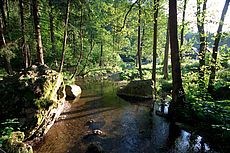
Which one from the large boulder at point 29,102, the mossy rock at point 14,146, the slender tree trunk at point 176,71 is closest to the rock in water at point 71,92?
the large boulder at point 29,102

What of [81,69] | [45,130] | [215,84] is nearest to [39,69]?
[45,130]

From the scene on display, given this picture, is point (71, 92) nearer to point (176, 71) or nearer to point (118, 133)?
point (118, 133)

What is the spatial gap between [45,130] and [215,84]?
9.95 metres

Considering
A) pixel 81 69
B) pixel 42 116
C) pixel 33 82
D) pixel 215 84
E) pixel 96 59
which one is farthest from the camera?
pixel 96 59

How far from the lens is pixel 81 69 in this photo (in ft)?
80.7

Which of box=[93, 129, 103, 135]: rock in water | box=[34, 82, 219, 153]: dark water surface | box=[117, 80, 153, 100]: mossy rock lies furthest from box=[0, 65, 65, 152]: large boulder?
box=[117, 80, 153, 100]: mossy rock

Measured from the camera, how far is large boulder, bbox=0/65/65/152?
7770 mm

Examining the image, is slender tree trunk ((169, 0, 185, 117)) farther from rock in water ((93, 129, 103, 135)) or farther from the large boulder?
the large boulder

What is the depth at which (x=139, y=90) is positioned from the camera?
1589 cm

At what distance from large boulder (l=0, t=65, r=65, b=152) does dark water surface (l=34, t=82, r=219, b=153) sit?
0.61m

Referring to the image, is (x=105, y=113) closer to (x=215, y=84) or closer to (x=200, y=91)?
(x=200, y=91)

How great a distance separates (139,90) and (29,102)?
363 inches

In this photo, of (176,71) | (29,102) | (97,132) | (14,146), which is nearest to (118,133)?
(97,132)

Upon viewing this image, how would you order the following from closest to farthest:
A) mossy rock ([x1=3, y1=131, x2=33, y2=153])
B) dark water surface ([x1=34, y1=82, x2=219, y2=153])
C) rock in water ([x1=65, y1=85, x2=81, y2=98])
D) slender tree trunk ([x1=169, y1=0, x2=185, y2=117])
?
mossy rock ([x1=3, y1=131, x2=33, y2=153])
dark water surface ([x1=34, y1=82, x2=219, y2=153])
slender tree trunk ([x1=169, y1=0, x2=185, y2=117])
rock in water ([x1=65, y1=85, x2=81, y2=98])
